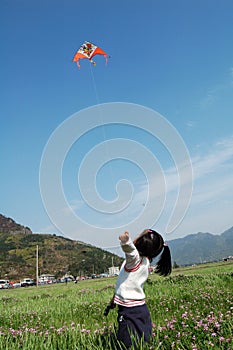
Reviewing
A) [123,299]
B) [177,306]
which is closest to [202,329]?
[123,299]

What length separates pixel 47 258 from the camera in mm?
164250

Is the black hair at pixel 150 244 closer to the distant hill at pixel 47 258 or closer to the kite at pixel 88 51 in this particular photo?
the kite at pixel 88 51

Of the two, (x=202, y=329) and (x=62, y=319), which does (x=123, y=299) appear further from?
(x=62, y=319)

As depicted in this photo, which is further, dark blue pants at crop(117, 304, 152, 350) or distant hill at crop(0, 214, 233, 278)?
distant hill at crop(0, 214, 233, 278)

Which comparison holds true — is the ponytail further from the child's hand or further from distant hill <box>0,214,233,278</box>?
distant hill <box>0,214,233,278</box>

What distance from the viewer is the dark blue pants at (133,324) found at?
14.3 feet

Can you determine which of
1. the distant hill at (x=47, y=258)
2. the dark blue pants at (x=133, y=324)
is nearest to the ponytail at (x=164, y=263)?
the dark blue pants at (x=133, y=324)

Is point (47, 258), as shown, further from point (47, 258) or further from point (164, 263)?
point (164, 263)

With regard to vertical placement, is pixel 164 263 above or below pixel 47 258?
below

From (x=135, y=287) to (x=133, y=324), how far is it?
17.5 inches

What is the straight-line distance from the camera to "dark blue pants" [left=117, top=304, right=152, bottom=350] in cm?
434

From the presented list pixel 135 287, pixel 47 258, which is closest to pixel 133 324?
pixel 135 287

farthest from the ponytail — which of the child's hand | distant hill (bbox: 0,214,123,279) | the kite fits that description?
distant hill (bbox: 0,214,123,279)

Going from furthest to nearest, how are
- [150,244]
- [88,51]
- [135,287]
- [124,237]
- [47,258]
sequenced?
[47,258] → [88,51] → [150,244] → [135,287] → [124,237]
